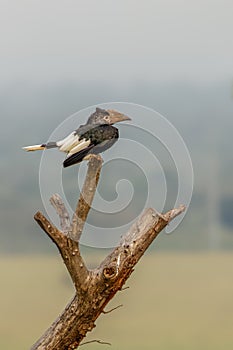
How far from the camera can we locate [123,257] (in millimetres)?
2613

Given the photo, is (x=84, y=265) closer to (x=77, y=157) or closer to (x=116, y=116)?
(x=77, y=157)

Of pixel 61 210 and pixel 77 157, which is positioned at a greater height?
pixel 77 157

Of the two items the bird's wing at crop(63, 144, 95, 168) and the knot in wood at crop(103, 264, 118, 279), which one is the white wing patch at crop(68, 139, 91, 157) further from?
the knot in wood at crop(103, 264, 118, 279)

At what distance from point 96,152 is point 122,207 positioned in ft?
0.68

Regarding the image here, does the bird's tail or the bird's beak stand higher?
the bird's beak

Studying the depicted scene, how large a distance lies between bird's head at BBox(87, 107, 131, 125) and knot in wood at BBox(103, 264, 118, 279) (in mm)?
479

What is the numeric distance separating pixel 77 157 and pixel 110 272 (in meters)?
0.40

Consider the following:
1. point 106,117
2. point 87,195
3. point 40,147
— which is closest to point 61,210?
point 87,195

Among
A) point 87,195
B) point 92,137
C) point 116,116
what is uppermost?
point 116,116

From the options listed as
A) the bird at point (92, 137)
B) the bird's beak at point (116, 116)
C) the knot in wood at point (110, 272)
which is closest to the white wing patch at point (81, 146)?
the bird at point (92, 137)

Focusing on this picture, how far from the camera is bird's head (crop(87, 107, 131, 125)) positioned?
251cm

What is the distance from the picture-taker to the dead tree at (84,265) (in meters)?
2.54

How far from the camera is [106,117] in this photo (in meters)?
2.51

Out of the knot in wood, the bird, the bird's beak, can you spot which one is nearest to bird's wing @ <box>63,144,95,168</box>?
the bird
